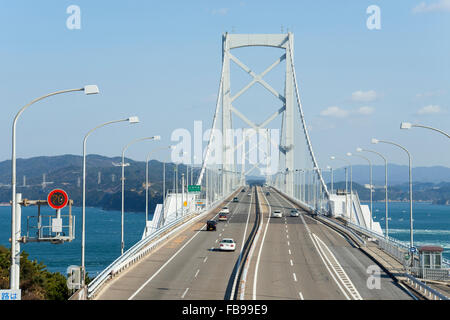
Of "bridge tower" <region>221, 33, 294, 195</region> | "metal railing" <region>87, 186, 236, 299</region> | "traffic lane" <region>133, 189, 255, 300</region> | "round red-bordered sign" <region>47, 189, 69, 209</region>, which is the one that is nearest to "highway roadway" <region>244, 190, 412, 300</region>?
"traffic lane" <region>133, 189, 255, 300</region>

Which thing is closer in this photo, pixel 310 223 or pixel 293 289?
pixel 293 289

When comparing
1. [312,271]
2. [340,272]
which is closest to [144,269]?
[312,271]

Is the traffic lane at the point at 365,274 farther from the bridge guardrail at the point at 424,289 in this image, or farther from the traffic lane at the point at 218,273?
the traffic lane at the point at 218,273

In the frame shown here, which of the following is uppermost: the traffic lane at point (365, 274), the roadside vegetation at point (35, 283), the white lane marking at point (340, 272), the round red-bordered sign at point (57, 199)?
the round red-bordered sign at point (57, 199)

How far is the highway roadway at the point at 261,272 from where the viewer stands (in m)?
32.2

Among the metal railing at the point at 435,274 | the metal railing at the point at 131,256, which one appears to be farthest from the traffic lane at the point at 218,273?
the metal railing at the point at 435,274

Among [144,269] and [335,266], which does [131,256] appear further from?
[335,266]

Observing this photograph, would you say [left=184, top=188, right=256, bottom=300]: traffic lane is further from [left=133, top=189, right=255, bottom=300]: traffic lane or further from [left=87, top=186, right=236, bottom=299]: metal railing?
[left=87, top=186, right=236, bottom=299]: metal railing

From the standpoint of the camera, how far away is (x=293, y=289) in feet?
109

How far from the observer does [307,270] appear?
4081cm
